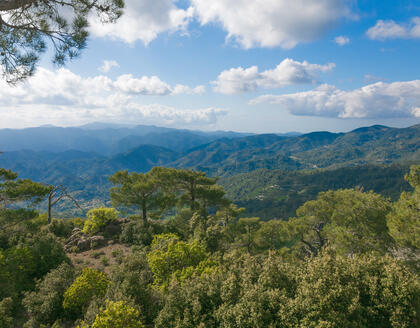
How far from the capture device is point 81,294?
10727 mm

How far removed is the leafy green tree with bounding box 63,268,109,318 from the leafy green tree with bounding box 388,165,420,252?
1804 cm

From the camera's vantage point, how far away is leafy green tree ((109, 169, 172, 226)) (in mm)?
24250

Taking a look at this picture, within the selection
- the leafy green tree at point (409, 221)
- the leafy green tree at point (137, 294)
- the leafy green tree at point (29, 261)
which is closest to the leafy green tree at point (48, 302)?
the leafy green tree at point (29, 261)

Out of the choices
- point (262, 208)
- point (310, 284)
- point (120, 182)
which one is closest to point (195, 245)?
point (310, 284)

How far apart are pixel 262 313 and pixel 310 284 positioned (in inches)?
78.2

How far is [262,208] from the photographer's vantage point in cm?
19275

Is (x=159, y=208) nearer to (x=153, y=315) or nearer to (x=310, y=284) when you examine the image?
(x=153, y=315)

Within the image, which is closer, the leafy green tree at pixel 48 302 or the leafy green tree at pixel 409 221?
the leafy green tree at pixel 48 302

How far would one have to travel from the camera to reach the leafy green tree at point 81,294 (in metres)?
10.6

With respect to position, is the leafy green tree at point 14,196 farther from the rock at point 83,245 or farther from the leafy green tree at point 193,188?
the leafy green tree at point 193,188

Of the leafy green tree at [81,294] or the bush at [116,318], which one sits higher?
the bush at [116,318]

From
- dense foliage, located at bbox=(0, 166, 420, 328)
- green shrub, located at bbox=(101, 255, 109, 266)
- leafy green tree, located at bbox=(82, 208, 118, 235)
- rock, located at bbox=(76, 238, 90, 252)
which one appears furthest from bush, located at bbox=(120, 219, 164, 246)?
green shrub, located at bbox=(101, 255, 109, 266)

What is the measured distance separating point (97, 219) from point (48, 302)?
13821 mm

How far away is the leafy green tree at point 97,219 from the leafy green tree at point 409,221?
2610 cm
